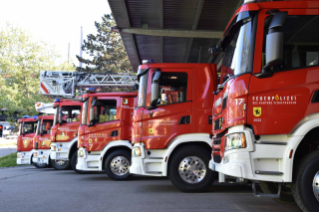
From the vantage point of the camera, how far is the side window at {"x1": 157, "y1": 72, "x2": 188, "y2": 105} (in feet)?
26.6

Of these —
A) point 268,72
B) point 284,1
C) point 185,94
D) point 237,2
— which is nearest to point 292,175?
point 268,72

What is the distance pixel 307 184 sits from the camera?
4.55m

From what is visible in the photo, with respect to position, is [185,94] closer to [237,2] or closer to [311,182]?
[311,182]

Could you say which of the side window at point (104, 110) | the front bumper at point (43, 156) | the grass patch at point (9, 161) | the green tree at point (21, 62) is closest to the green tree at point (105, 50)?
the green tree at point (21, 62)

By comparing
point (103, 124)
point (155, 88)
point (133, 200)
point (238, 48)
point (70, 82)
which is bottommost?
point (133, 200)

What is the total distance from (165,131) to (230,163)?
319cm

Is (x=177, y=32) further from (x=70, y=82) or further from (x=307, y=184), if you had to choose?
(x=307, y=184)

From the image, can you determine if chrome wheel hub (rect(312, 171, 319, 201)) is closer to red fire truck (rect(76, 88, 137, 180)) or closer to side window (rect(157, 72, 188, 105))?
side window (rect(157, 72, 188, 105))

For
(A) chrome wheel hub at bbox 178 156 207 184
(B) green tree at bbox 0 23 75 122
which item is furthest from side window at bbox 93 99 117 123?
(B) green tree at bbox 0 23 75 122

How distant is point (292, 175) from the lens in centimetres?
476

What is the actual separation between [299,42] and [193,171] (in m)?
3.57

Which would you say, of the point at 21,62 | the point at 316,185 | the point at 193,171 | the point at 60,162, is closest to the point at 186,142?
the point at 193,171

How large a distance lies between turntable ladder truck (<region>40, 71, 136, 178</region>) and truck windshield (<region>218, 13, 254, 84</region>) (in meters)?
5.78

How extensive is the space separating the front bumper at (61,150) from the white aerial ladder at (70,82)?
22.6 feet
